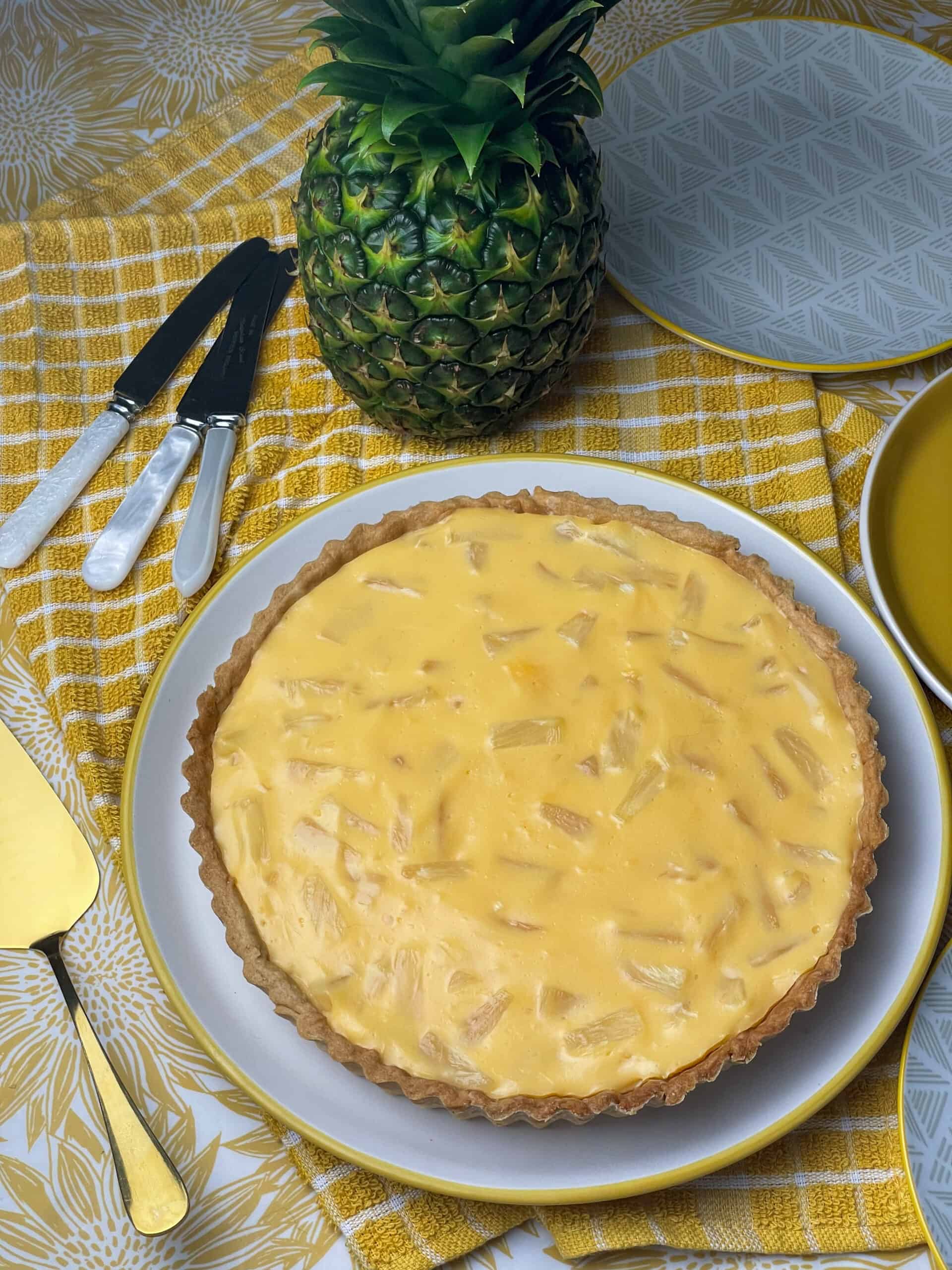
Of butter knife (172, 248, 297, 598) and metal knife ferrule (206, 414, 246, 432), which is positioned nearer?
butter knife (172, 248, 297, 598)

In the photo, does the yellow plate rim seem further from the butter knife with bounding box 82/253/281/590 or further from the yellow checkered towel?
the butter knife with bounding box 82/253/281/590

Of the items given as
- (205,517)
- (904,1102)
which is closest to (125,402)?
(205,517)

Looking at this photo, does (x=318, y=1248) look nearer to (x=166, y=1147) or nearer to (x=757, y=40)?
(x=166, y=1147)

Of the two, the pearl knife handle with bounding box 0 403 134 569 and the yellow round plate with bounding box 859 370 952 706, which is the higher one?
the pearl knife handle with bounding box 0 403 134 569

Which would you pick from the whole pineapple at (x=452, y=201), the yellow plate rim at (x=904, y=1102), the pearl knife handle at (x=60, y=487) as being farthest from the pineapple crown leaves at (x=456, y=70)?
the yellow plate rim at (x=904, y=1102)

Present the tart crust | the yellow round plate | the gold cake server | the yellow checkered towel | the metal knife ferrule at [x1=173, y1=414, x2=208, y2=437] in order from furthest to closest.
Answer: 1. the metal knife ferrule at [x1=173, y1=414, x2=208, y2=437]
2. the yellow round plate
3. the yellow checkered towel
4. the gold cake server
5. the tart crust

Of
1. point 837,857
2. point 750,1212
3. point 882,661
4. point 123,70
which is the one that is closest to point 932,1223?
point 750,1212

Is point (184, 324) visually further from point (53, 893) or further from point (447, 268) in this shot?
point (53, 893)

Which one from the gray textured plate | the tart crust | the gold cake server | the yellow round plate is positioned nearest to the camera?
the tart crust

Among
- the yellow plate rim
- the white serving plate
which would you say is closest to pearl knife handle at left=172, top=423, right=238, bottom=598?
the white serving plate
